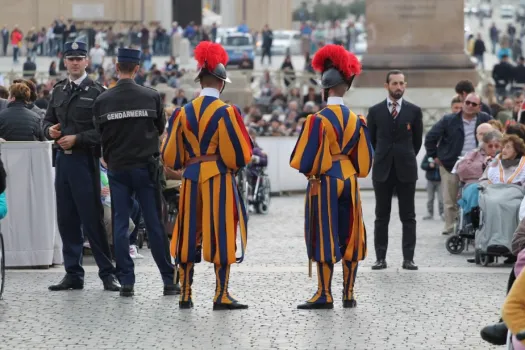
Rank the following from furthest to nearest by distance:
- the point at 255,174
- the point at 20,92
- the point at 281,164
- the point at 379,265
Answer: the point at 281,164
the point at 255,174
the point at 20,92
the point at 379,265

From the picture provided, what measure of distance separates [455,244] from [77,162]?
474 cm

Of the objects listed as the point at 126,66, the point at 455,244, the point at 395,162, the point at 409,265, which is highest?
the point at 126,66

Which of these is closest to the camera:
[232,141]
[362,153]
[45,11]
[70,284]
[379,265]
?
[232,141]

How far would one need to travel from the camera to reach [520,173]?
47.9 ft

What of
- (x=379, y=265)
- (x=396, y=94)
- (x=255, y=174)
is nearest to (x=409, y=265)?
(x=379, y=265)

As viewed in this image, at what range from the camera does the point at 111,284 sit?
40.2 feet

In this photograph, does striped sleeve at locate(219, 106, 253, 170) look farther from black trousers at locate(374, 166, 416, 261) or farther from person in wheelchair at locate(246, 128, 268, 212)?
person in wheelchair at locate(246, 128, 268, 212)

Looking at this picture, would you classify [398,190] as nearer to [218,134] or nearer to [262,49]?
[218,134]

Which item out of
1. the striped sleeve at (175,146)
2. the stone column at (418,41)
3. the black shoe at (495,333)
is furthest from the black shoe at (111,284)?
the stone column at (418,41)

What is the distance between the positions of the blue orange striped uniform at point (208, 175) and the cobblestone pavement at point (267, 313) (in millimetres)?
439

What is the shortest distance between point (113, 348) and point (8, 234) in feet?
13.8

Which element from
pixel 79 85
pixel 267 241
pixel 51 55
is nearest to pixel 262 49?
pixel 51 55

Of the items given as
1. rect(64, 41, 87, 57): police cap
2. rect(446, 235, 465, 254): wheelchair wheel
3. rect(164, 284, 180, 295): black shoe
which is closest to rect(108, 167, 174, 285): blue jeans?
rect(164, 284, 180, 295): black shoe

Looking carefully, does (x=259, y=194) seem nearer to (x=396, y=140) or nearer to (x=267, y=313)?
(x=396, y=140)
